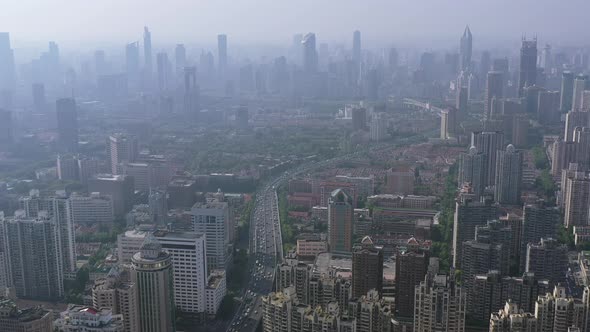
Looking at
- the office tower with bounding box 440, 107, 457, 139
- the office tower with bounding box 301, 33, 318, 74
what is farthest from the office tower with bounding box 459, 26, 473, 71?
the office tower with bounding box 301, 33, 318, 74

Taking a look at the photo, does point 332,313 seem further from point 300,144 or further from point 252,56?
point 252,56

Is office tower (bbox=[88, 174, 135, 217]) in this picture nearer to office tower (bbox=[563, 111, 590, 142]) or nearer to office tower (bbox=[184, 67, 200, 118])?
office tower (bbox=[184, 67, 200, 118])

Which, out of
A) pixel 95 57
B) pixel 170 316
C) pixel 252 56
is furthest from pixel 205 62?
pixel 170 316

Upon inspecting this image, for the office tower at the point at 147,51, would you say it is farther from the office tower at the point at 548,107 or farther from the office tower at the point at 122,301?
the office tower at the point at 548,107

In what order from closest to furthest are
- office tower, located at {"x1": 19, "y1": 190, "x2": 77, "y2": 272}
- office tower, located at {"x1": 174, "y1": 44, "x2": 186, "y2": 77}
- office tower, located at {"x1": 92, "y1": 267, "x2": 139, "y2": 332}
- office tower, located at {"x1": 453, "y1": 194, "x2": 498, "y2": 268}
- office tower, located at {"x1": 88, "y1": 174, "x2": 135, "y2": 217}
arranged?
office tower, located at {"x1": 92, "y1": 267, "x2": 139, "y2": 332} < office tower, located at {"x1": 19, "y1": 190, "x2": 77, "y2": 272} < office tower, located at {"x1": 453, "y1": 194, "x2": 498, "y2": 268} < office tower, located at {"x1": 88, "y1": 174, "x2": 135, "y2": 217} < office tower, located at {"x1": 174, "y1": 44, "x2": 186, "y2": 77}

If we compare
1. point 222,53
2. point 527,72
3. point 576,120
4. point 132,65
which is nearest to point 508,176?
point 576,120

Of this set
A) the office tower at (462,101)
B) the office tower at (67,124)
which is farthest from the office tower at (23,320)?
the office tower at (462,101)
